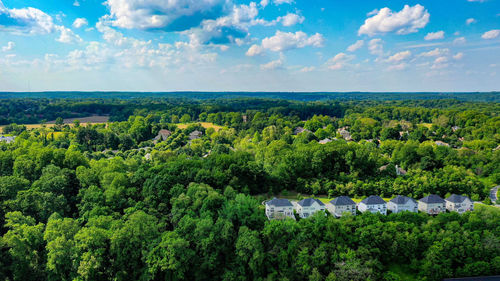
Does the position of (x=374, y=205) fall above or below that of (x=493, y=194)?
above

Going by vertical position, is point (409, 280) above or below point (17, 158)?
below

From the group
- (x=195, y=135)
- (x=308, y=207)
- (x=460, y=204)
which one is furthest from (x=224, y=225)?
(x=195, y=135)

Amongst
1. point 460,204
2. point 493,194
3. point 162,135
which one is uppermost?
point 162,135

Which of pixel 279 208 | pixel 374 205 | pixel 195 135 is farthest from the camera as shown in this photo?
pixel 195 135

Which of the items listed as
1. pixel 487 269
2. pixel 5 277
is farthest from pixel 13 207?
pixel 487 269

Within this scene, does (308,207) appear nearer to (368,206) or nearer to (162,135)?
(368,206)

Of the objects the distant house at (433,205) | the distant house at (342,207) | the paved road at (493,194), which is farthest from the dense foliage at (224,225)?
the distant house at (433,205)

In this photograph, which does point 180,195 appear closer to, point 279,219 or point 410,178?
point 279,219
